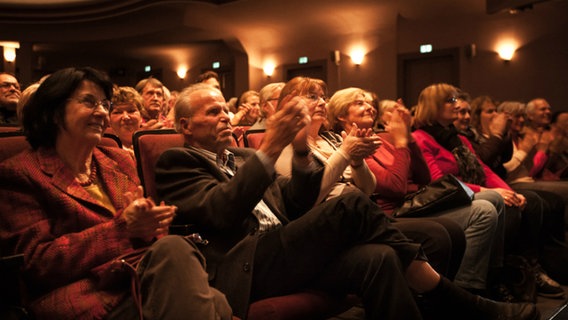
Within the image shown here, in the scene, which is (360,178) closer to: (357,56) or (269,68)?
(357,56)

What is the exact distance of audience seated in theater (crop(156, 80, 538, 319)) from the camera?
1454 mm

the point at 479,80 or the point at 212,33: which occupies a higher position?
the point at 212,33

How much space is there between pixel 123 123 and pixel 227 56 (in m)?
8.19

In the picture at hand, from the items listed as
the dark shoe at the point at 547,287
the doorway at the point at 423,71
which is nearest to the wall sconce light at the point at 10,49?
the doorway at the point at 423,71

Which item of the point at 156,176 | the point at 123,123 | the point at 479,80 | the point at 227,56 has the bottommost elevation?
the point at 156,176

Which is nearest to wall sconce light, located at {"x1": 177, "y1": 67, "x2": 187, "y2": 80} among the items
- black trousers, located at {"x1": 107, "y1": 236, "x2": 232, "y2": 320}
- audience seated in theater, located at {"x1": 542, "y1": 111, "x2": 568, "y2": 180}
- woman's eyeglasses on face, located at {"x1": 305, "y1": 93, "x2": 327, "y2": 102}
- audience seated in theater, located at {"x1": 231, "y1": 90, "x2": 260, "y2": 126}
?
audience seated in theater, located at {"x1": 231, "y1": 90, "x2": 260, "y2": 126}

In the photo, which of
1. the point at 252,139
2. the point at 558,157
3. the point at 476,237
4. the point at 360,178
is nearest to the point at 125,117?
the point at 252,139

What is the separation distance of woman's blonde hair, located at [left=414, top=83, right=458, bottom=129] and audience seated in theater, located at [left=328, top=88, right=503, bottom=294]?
50cm

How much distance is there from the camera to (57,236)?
134 cm

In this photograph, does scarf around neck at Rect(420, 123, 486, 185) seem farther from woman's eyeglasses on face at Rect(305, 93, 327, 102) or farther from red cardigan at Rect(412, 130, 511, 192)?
woman's eyeglasses on face at Rect(305, 93, 327, 102)

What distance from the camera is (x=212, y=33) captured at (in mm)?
9680

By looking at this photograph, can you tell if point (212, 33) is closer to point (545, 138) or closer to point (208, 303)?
point (545, 138)

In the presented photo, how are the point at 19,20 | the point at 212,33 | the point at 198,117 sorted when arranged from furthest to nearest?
the point at 19,20 < the point at 212,33 < the point at 198,117

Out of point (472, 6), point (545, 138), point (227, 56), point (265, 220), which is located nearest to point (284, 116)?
point (265, 220)
